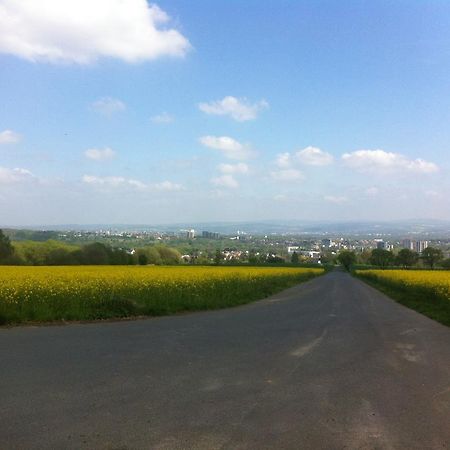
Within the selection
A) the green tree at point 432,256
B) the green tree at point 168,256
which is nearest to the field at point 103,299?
the green tree at point 168,256

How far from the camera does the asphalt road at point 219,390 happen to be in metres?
4.89

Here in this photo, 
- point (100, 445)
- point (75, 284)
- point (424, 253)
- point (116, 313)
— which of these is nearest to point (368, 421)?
point (100, 445)

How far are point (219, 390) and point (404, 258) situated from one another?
121 metres

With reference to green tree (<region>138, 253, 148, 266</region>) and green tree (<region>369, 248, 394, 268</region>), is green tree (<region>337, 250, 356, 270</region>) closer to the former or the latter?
green tree (<region>369, 248, 394, 268</region>)

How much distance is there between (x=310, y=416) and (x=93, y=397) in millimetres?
2654

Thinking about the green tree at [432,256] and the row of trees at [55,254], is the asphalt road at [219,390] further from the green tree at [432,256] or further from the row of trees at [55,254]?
the green tree at [432,256]

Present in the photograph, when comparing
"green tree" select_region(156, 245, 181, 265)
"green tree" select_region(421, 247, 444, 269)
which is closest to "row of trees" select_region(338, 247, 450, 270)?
"green tree" select_region(421, 247, 444, 269)

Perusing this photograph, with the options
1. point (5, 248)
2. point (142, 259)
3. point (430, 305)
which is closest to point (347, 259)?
point (142, 259)

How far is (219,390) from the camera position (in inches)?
256

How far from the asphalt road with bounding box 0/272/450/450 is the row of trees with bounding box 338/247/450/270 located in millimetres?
94823

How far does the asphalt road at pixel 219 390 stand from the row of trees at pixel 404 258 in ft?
311

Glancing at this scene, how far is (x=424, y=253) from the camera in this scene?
361ft

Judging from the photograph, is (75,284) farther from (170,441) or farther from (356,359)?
(170,441)

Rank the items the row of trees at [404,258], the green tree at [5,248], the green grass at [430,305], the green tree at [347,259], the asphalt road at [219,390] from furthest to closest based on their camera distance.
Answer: the green tree at [347,259], the row of trees at [404,258], the green tree at [5,248], the green grass at [430,305], the asphalt road at [219,390]
